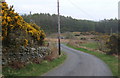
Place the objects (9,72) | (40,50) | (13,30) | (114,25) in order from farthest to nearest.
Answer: (114,25)
(40,50)
(13,30)
(9,72)

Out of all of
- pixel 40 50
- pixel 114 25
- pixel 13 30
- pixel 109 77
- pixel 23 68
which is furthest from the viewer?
pixel 114 25

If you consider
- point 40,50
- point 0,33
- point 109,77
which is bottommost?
point 109,77

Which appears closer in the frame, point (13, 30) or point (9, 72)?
point (9, 72)

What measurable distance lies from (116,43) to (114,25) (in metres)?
60.9

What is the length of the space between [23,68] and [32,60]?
2.14 metres

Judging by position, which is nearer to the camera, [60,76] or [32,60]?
[60,76]

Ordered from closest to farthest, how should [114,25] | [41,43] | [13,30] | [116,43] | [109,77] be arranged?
[109,77] → [13,30] → [41,43] → [116,43] → [114,25]

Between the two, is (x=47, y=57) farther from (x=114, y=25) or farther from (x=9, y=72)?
(x=114, y=25)

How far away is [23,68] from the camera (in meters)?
11.4

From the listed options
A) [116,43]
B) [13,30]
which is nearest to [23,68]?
[13,30]

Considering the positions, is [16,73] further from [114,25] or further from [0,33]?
[114,25]

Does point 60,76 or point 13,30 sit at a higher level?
point 13,30

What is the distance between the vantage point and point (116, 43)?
23531mm

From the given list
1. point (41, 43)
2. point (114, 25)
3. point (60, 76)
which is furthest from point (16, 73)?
point (114, 25)
